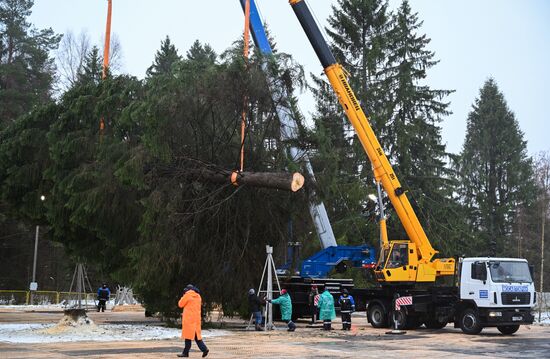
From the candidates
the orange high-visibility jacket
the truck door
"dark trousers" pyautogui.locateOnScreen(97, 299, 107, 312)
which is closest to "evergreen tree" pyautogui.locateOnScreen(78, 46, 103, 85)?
"dark trousers" pyautogui.locateOnScreen(97, 299, 107, 312)

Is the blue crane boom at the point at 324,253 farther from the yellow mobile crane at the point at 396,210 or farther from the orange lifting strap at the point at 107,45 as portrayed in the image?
the orange lifting strap at the point at 107,45

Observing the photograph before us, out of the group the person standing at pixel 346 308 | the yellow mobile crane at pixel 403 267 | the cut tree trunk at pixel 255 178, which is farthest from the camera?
the yellow mobile crane at pixel 403 267

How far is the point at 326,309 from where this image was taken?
21734mm

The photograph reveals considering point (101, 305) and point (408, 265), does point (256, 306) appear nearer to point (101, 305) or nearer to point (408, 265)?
point (408, 265)

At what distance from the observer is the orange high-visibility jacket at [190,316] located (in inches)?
506

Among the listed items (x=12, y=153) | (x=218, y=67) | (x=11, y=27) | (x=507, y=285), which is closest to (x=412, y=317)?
(x=507, y=285)

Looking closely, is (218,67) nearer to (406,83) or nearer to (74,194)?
(74,194)

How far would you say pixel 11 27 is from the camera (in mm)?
49875

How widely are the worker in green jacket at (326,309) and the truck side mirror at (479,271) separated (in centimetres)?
454

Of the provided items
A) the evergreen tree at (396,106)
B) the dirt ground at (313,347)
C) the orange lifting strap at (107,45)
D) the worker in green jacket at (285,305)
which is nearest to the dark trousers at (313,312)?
Answer: the worker in green jacket at (285,305)

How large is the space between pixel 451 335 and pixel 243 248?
6.77m

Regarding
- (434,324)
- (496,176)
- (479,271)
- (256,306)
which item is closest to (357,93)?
(496,176)

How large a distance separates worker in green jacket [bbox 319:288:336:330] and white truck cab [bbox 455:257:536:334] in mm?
4070

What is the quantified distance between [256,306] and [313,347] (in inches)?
191
